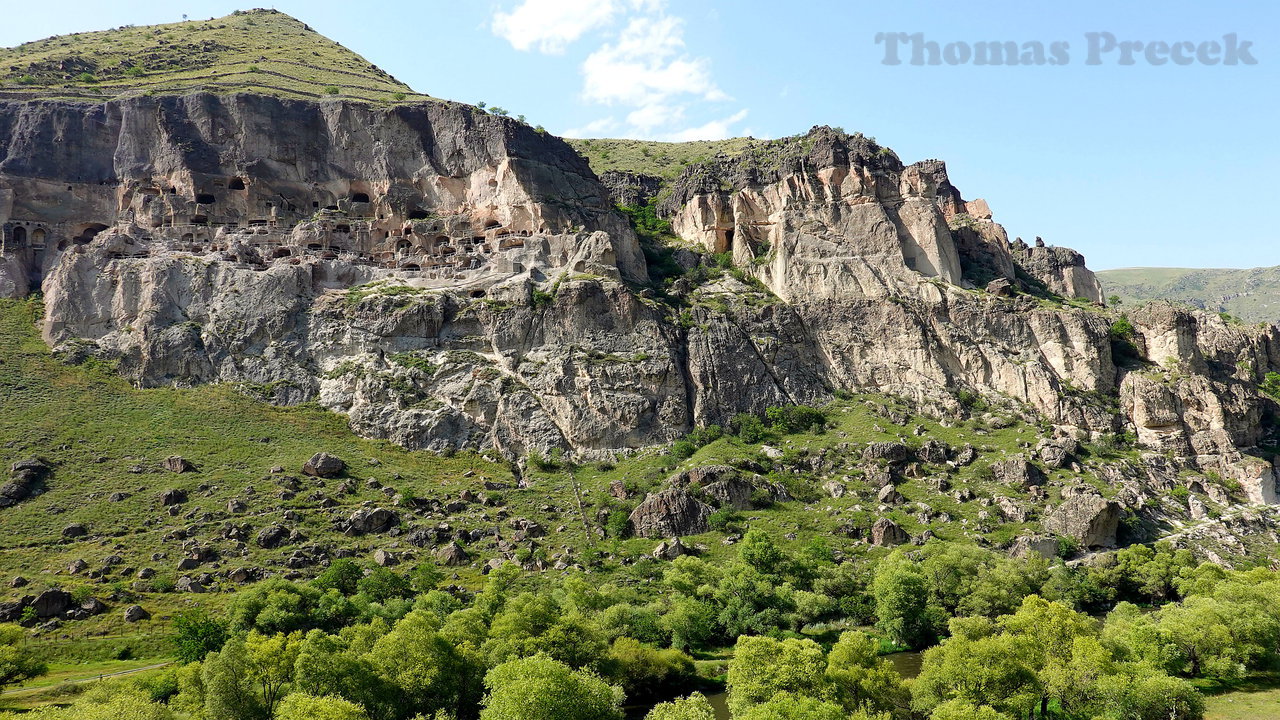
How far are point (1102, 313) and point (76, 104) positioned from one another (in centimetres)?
14850

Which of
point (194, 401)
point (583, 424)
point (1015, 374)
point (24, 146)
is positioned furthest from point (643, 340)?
point (24, 146)

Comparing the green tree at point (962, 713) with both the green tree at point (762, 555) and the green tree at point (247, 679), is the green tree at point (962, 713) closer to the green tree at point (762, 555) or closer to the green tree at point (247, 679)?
the green tree at point (247, 679)

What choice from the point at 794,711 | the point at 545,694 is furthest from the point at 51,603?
the point at 794,711

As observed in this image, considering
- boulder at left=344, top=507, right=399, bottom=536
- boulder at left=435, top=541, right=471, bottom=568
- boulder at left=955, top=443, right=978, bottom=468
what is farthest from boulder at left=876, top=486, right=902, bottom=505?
boulder at left=344, top=507, right=399, bottom=536

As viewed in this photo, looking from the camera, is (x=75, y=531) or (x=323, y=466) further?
(x=323, y=466)

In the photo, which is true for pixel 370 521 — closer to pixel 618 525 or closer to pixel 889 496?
pixel 618 525

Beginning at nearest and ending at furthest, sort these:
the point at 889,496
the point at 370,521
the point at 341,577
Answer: the point at 341,577 < the point at 370,521 < the point at 889,496

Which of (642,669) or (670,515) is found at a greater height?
(670,515)

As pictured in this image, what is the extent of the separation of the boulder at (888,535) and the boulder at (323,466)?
55112 millimetres

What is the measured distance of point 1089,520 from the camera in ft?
256

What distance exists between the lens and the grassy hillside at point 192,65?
5022 inches

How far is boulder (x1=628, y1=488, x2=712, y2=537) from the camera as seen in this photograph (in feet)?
269

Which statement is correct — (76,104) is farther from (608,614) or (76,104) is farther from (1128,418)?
(1128,418)

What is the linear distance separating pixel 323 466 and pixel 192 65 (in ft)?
333
